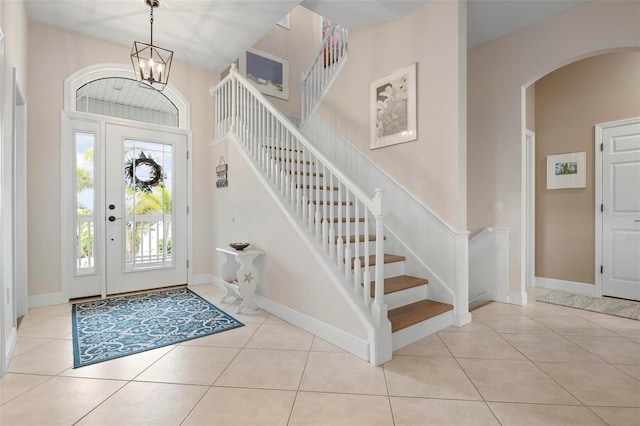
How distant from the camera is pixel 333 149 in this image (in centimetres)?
434

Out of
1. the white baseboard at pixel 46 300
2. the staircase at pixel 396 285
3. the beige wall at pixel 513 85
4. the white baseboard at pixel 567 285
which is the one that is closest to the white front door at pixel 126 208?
the white baseboard at pixel 46 300

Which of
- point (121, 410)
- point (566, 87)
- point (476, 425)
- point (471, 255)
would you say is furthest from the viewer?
point (566, 87)

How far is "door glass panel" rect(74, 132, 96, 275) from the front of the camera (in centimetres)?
370

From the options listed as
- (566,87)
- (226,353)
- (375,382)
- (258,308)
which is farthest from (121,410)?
(566,87)

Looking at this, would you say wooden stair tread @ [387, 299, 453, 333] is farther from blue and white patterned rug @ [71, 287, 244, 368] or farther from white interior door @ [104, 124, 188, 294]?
white interior door @ [104, 124, 188, 294]

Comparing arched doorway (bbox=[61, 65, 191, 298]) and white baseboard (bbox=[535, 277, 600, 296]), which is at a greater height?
arched doorway (bbox=[61, 65, 191, 298])

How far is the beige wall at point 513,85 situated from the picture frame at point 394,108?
46.4 inches

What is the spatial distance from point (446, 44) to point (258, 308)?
3.26 m

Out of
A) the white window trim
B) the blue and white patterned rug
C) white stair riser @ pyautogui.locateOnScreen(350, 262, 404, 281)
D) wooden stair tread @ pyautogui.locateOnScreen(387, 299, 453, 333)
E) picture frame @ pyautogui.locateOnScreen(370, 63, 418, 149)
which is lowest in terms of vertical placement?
the blue and white patterned rug

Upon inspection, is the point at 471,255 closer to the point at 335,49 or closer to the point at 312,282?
the point at 312,282

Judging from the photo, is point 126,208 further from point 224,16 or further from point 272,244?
point 224,16

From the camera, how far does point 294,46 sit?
5.84 metres

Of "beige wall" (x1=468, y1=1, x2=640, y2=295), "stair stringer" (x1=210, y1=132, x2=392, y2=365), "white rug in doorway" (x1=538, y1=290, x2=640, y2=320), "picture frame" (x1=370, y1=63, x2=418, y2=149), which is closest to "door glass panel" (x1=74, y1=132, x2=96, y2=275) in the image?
"stair stringer" (x1=210, y1=132, x2=392, y2=365)

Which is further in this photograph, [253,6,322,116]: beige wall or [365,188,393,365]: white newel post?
[253,6,322,116]: beige wall
